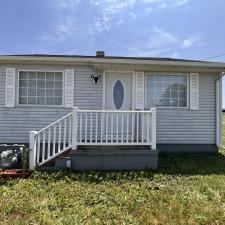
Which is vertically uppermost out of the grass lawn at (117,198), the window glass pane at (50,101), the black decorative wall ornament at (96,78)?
the black decorative wall ornament at (96,78)

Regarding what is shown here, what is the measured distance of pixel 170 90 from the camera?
9969 millimetres

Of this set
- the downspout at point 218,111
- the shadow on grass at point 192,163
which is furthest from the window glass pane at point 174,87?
the shadow on grass at point 192,163

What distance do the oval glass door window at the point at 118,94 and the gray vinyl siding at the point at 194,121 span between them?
1282 mm

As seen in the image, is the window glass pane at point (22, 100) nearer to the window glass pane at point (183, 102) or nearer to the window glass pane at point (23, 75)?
the window glass pane at point (23, 75)

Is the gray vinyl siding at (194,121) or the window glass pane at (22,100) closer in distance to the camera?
the window glass pane at (22,100)

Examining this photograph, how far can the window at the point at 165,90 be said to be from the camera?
390 inches

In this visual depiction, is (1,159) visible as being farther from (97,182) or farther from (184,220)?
(184,220)

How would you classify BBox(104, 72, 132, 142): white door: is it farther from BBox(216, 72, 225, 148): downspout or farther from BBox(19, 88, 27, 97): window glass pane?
BBox(216, 72, 225, 148): downspout

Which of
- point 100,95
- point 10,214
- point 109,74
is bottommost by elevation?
point 10,214

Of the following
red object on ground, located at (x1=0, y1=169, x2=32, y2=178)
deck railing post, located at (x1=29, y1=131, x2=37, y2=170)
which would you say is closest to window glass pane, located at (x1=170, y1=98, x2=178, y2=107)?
deck railing post, located at (x1=29, y1=131, x2=37, y2=170)

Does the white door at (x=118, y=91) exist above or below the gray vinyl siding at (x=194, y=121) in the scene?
above

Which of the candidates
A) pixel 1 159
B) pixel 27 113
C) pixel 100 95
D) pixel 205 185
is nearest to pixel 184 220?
pixel 205 185

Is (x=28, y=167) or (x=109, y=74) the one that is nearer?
(x=28, y=167)

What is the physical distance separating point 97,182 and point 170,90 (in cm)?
481
